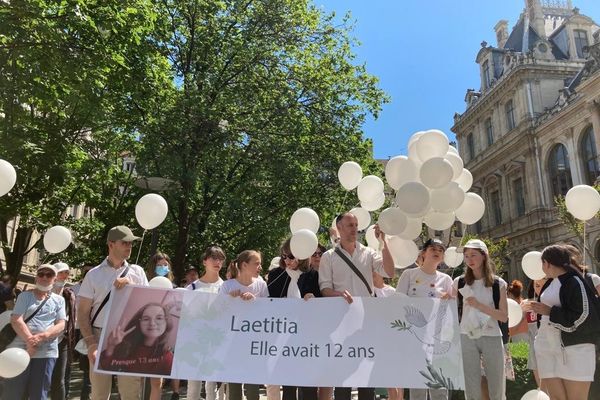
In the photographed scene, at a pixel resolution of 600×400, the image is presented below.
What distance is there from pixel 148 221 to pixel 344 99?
1235cm

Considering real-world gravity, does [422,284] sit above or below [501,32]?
below

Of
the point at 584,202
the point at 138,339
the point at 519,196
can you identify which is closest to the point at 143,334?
the point at 138,339

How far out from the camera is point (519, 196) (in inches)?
1496

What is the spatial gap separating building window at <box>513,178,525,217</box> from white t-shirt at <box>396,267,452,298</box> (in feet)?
115

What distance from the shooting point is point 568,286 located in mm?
4832

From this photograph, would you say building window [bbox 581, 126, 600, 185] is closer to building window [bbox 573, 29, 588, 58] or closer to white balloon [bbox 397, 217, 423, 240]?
building window [bbox 573, 29, 588, 58]

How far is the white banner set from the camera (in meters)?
4.75

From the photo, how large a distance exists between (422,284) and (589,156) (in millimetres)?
30327

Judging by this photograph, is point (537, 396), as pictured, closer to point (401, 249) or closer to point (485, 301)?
point (485, 301)

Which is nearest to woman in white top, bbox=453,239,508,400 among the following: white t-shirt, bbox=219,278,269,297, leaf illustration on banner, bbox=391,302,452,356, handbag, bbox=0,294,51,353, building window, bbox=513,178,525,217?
leaf illustration on banner, bbox=391,302,452,356

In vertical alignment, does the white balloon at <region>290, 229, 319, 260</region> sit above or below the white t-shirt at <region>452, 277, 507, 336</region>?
above

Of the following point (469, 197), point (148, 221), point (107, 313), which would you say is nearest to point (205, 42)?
point (148, 221)

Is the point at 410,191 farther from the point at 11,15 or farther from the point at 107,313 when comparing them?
the point at 11,15

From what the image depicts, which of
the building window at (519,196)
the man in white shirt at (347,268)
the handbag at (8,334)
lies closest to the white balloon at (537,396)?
the man in white shirt at (347,268)
